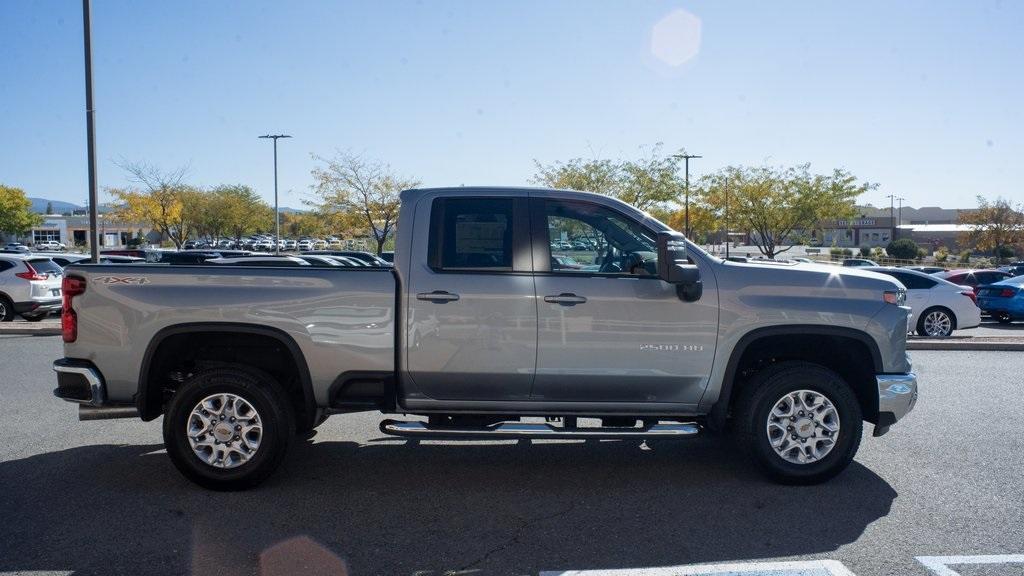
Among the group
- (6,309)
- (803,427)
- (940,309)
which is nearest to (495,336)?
(803,427)

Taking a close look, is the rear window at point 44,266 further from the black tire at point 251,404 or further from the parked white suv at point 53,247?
the parked white suv at point 53,247

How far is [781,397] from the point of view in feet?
17.6

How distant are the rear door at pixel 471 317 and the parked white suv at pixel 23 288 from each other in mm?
13309

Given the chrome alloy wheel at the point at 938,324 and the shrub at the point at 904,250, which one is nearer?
the chrome alloy wheel at the point at 938,324

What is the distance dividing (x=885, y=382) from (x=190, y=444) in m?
4.69

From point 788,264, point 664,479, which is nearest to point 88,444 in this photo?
point 664,479

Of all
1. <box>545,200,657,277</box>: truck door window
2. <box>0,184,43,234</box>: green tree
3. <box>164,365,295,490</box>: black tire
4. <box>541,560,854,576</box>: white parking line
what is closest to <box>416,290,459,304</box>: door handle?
<box>545,200,657,277</box>: truck door window

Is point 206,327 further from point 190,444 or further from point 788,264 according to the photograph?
point 788,264

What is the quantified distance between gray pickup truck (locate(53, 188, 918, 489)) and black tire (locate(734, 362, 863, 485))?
0.01m

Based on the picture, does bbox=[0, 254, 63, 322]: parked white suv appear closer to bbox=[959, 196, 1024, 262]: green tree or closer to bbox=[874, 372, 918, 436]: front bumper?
bbox=[874, 372, 918, 436]: front bumper

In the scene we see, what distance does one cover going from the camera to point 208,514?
193 inches

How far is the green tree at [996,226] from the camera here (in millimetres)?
50409

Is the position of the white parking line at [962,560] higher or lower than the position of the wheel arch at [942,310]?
lower

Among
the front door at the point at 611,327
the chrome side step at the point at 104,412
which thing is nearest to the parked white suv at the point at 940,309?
the front door at the point at 611,327
